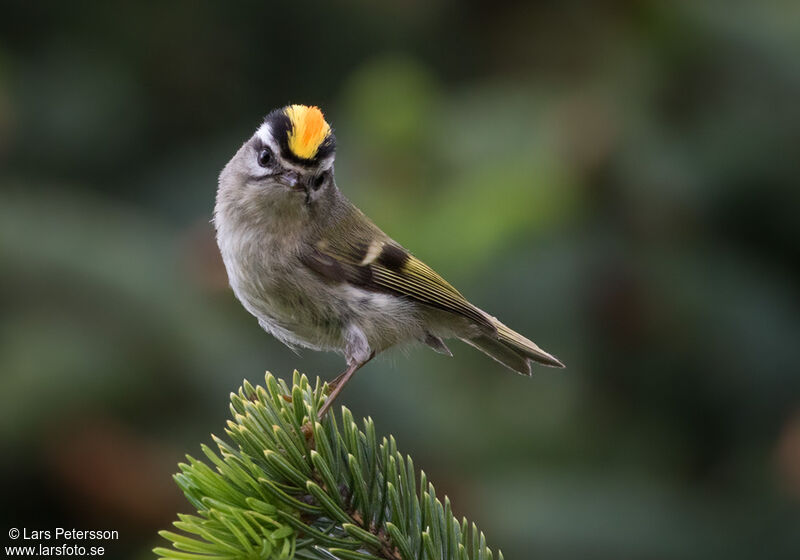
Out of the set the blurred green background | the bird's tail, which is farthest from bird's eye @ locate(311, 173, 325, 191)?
the bird's tail

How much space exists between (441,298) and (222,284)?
2.60 ft

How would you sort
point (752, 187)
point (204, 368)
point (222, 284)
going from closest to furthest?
point (204, 368) → point (222, 284) → point (752, 187)

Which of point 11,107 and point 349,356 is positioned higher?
point 11,107

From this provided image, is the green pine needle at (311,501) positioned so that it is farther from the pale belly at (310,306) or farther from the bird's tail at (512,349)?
the bird's tail at (512,349)

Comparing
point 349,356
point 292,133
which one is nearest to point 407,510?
point 349,356

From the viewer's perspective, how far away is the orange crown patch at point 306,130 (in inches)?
86.6

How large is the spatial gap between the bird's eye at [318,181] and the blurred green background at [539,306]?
0.31 meters

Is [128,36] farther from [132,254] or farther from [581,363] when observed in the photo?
[581,363]

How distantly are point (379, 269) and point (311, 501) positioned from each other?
3.05ft

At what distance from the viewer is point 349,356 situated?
2307 millimetres

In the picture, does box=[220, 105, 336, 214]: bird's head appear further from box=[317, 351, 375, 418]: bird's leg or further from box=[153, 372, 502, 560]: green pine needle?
box=[153, 372, 502, 560]: green pine needle

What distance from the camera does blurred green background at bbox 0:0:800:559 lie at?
104 inches

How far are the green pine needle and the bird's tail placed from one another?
825 millimetres

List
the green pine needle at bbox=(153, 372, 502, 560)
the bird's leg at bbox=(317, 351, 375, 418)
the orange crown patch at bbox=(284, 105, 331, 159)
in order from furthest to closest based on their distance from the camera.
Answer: the orange crown patch at bbox=(284, 105, 331, 159) → the bird's leg at bbox=(317, 351, 375, 418) → the green pine needle at bbox=(153, 372, 502, 560)
